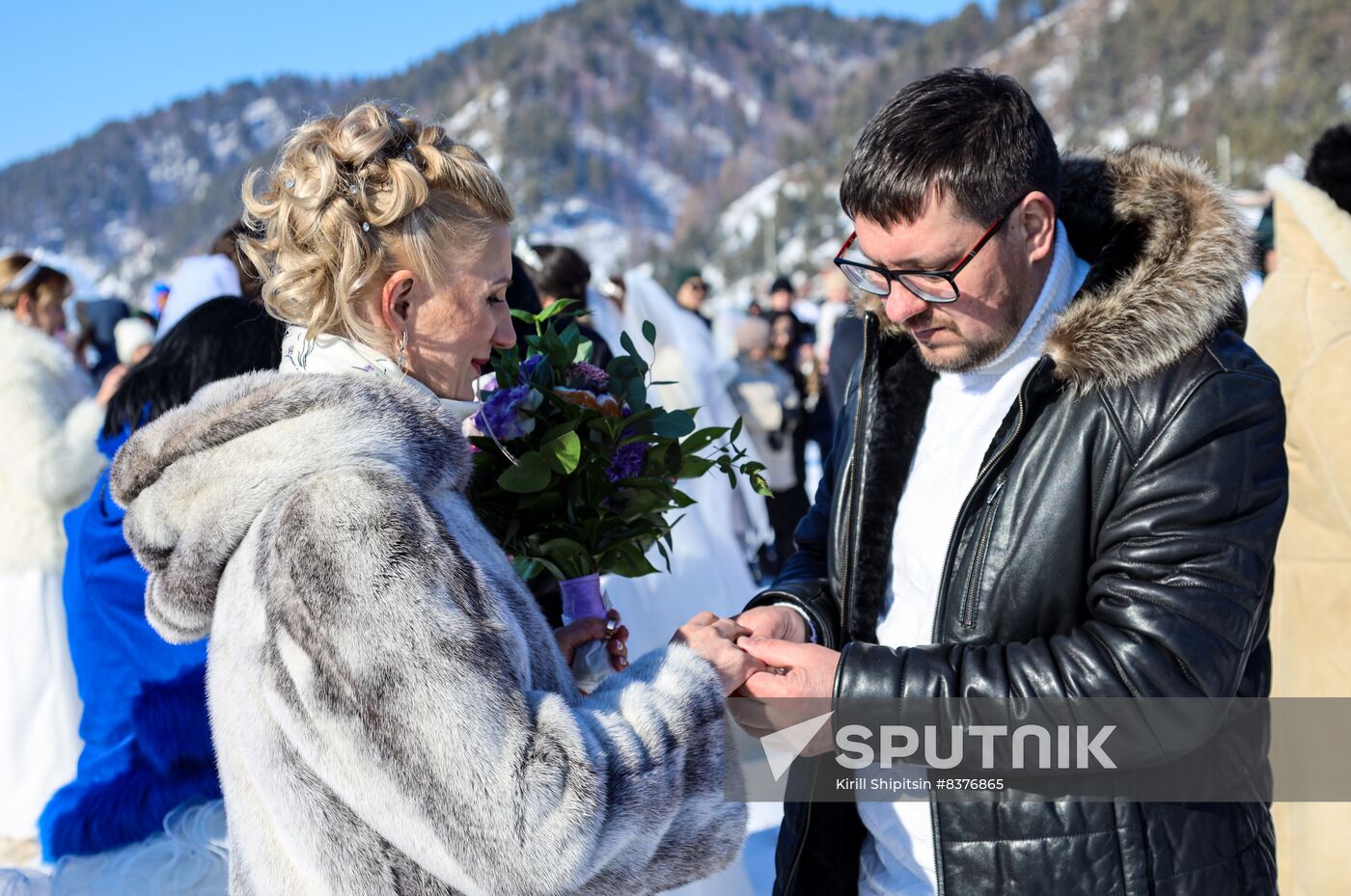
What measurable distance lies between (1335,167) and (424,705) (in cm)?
298

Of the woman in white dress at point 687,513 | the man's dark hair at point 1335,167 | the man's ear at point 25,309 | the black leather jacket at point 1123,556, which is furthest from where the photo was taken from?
the man's ear at point 25,309

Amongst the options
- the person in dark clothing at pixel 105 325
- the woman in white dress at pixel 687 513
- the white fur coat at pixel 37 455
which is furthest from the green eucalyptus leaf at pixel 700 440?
the person in dark clothing at pixel 105 325

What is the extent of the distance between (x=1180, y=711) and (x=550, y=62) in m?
174

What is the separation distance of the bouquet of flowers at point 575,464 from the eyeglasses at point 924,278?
394 millimetres

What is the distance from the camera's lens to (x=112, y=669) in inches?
120

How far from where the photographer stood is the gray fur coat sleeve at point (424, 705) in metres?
1.37

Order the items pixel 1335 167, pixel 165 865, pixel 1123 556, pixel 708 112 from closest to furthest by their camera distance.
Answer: pixel 1123 556 → pixel 165 865 → pixel 1335 167 → pixel 708 112

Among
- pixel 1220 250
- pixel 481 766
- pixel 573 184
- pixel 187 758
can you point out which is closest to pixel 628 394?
pixel 481 766

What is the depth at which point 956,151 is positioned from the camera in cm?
173

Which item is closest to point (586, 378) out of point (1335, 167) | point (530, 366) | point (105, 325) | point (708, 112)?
point (530, 366)

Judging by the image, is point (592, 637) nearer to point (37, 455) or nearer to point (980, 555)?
point (980, 555)

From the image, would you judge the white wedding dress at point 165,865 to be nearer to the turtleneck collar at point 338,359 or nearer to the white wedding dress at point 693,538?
the white wedding dress at point 693,538

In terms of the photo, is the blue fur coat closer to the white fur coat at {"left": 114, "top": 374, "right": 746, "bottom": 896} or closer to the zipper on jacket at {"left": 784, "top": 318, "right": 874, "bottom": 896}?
the white fur coat at {"left": 114, "top": 374, "right": 746, "bottom": 896}

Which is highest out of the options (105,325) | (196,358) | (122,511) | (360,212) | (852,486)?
(105,325)
